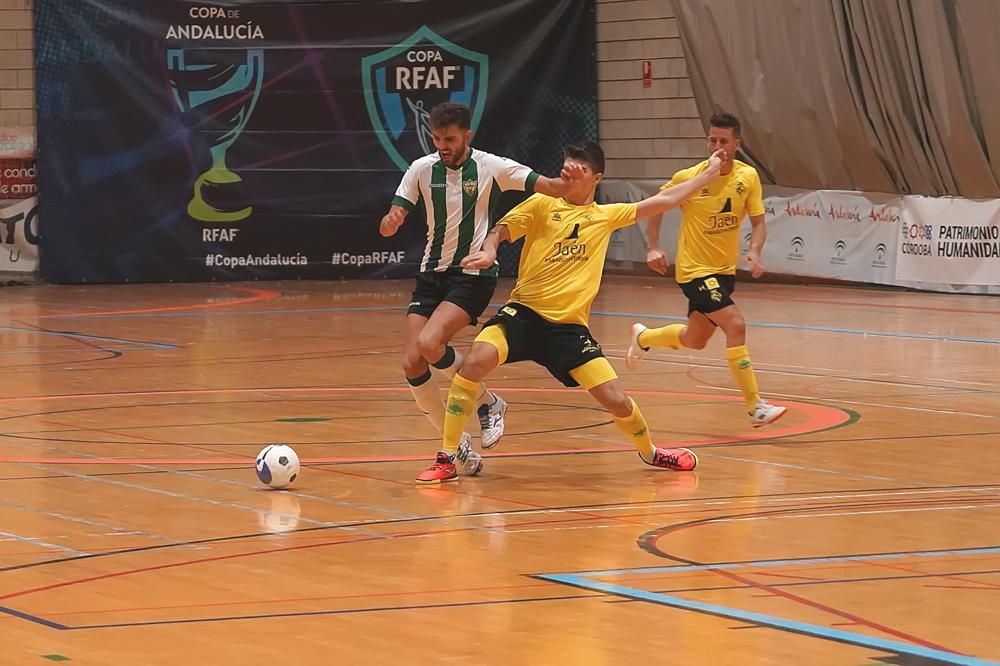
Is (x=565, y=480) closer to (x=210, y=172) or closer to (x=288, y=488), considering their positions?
(x=288, y=488)

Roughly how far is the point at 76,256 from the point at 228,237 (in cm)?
216


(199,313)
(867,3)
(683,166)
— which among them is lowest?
(199,313)

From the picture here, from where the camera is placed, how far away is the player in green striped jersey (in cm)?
898

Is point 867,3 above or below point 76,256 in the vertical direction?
above

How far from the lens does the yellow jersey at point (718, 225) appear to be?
1107cm

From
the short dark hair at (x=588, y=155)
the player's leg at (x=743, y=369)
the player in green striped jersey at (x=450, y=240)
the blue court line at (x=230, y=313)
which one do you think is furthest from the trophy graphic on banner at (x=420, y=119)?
the short dark hair at (x=588, y=155)

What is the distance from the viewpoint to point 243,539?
6816 mm

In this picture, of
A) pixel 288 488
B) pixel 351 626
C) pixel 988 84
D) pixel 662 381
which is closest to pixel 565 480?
pixel 288 488

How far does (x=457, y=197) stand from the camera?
9.16 meters

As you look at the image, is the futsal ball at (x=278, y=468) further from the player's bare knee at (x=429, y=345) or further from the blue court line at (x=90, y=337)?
the blue court line at (x=90, y=337)

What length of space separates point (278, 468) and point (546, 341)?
5.08 feet

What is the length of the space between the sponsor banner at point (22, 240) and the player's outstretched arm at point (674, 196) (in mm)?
16805

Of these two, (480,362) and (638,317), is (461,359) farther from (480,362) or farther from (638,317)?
(638,317)


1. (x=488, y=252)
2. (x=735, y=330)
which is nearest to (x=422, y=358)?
(x=488, y=252)
